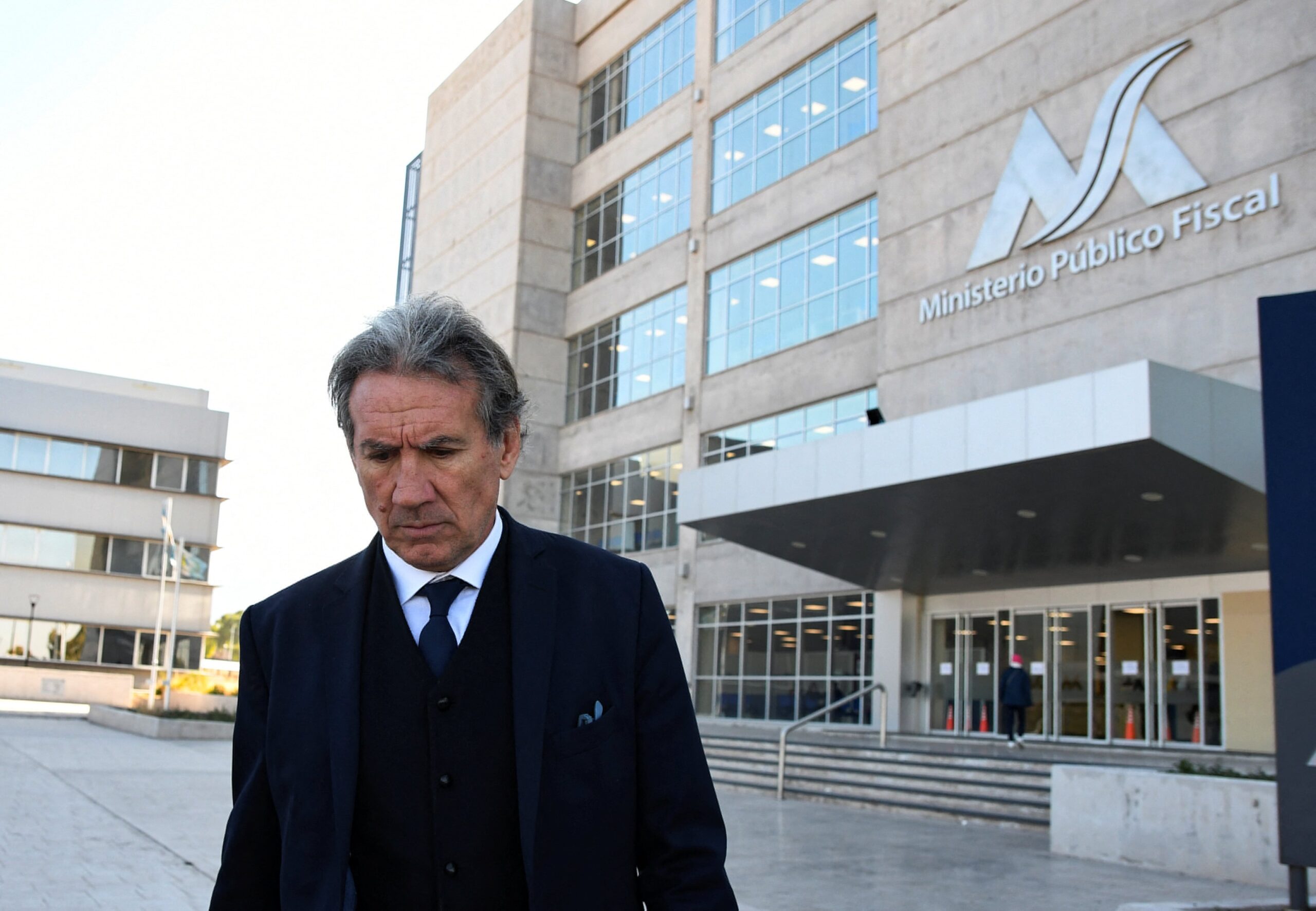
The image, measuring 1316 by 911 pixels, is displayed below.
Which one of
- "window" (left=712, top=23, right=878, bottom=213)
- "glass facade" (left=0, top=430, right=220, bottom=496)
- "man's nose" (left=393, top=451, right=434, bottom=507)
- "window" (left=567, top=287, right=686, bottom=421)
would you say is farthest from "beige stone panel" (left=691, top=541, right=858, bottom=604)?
"glass facade" (left=0, top=430, right=220, bottom=496)

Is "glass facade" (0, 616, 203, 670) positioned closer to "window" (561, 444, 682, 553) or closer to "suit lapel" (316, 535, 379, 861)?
"window" (561, 444, 682, 553)

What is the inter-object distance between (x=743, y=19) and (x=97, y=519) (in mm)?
32231

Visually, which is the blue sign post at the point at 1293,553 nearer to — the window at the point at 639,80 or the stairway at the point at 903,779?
the stairway at the point at 903,779

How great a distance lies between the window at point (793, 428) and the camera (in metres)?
27.9

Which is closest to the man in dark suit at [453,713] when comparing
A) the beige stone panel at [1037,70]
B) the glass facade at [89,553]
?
the beige stone panel at [1037,70]

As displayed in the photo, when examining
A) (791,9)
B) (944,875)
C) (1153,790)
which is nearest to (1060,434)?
(1153,790)

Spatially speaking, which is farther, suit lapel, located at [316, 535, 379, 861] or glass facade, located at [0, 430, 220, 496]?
glass facade, located at [0, 430, 220, 496]

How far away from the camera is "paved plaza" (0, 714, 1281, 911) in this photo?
9.31m

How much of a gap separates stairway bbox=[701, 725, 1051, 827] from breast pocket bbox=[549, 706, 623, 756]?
1259 centimetres

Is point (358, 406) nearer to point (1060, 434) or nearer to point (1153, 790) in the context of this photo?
point (1153, 790)

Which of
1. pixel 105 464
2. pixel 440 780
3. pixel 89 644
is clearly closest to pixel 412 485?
pixel 440 780

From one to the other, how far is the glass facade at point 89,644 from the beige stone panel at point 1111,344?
109 feet

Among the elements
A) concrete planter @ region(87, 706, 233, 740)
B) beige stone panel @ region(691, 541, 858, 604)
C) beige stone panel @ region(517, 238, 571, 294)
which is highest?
beige stone panel @ region(517, 238, 571, 294)

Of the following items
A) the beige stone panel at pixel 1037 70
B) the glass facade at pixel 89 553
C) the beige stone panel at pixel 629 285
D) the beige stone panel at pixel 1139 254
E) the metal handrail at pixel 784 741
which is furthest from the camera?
the glass facade at pixel 89 553
